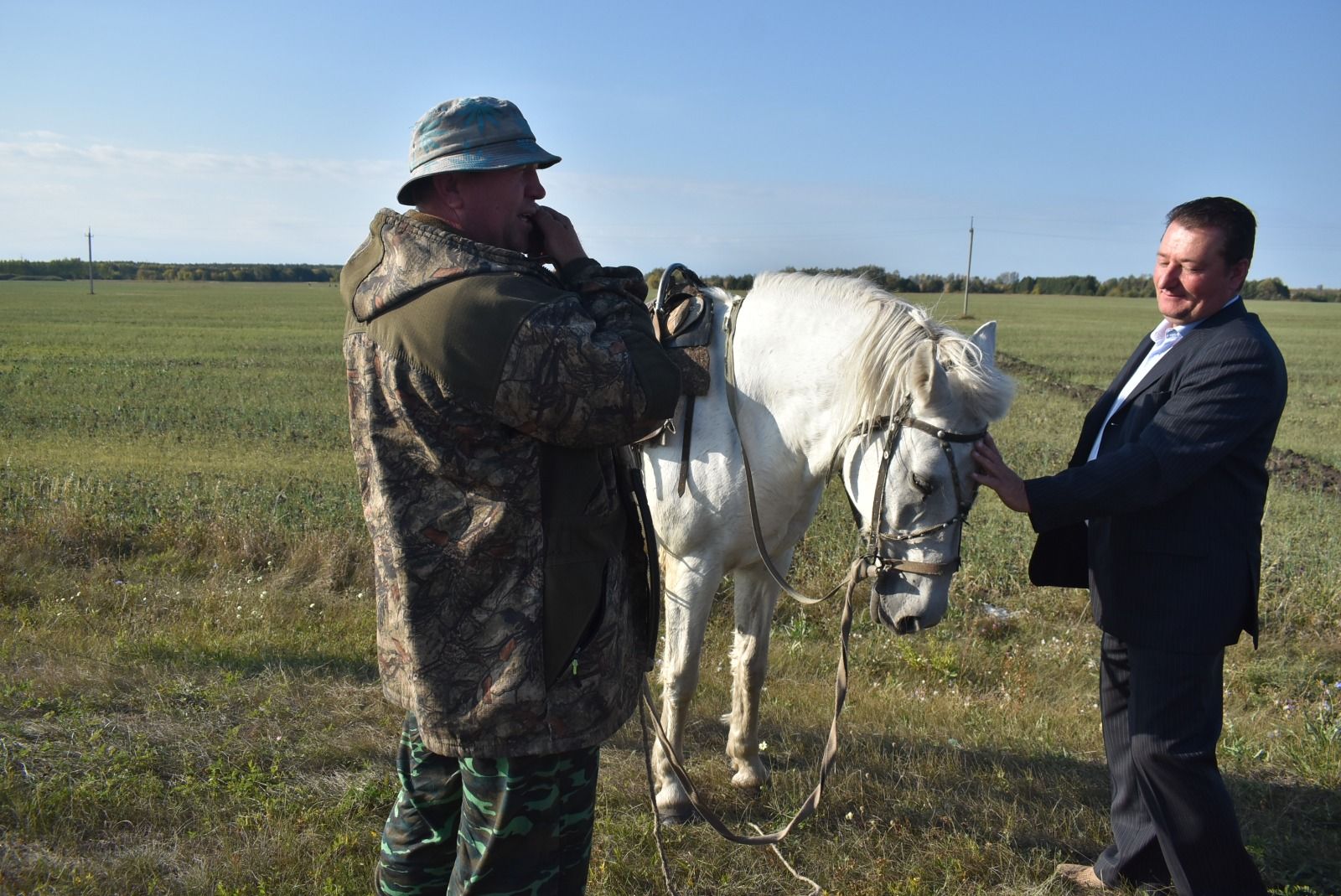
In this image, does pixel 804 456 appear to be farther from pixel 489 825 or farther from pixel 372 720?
pixel 372 720

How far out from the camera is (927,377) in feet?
9.15

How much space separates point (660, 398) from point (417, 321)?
1.80 ft

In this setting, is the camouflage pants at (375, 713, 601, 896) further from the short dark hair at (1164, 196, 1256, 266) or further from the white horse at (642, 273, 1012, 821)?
the short dark hair at (1164, 196, 1256, 266)

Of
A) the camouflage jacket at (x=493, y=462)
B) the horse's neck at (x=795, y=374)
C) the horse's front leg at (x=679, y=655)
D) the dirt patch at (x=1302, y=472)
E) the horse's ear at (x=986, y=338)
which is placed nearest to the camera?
the camouflage jacket at (x=493, y=462)

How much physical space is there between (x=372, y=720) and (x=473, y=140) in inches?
121

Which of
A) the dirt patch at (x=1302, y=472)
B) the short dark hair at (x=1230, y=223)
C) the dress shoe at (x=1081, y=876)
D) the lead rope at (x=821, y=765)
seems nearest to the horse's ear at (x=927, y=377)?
the lead rope at (x=821, y=765)

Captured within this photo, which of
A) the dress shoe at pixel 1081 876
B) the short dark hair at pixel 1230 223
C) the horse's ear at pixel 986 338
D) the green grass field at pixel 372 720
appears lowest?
the dress shoe at pixel 1081 876

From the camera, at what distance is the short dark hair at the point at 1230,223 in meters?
2.81

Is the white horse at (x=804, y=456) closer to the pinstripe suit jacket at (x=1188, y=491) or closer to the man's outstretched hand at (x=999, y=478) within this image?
the man's outstretched hand at (x=999, y=478)

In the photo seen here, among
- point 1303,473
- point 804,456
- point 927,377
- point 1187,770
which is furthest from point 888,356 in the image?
point 1303,473

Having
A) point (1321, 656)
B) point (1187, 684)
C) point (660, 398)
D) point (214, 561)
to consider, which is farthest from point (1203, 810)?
point (214, 561)

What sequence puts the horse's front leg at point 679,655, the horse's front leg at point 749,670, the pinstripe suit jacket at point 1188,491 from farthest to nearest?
the horse's front leg at point 749,670
the horse's front leg at point 679,655
the pinstripe suit jacket at point 1188,491

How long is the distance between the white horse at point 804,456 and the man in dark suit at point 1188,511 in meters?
0.21

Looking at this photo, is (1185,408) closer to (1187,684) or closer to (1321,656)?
(1187,684)
